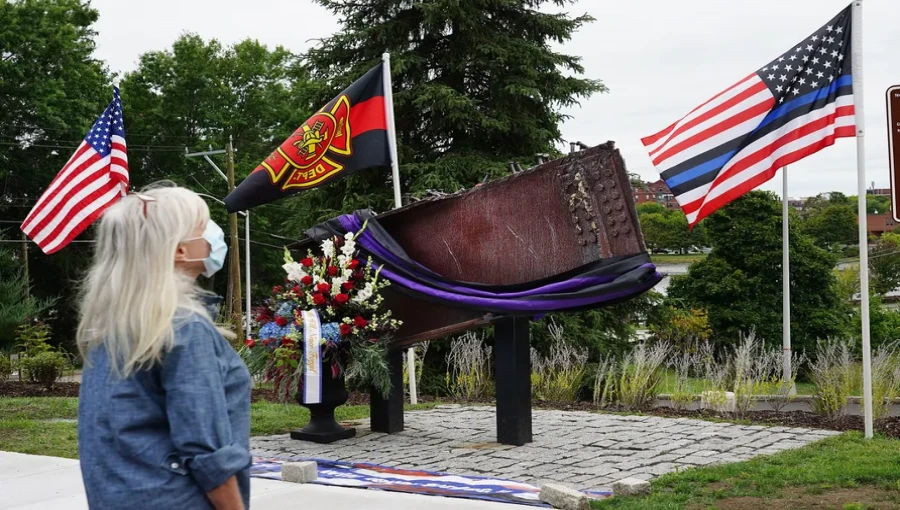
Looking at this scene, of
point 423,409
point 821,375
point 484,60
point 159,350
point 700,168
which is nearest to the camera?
point 159,350

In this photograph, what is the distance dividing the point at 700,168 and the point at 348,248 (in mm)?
3361

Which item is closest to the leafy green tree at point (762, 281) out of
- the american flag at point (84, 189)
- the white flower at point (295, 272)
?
the american flag at point (84, 189)

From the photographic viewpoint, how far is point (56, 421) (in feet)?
36.5

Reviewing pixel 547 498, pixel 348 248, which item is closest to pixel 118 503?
pixel 547 498

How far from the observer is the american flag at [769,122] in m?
8.49

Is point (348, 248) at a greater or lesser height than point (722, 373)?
greater

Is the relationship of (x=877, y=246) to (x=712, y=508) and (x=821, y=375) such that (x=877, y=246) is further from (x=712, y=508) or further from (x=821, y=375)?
(x=712, y=508)

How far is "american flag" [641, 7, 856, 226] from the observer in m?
8.49

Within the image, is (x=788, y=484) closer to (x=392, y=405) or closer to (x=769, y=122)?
(x=769, y=122)

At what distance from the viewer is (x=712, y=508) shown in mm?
5723

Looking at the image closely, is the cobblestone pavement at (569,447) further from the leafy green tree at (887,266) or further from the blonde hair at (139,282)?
the leafy green tree at (887,266)

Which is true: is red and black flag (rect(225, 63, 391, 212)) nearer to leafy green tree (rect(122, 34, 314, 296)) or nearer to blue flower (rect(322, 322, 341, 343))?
blue flower (rect(322, 322, 341, 343))

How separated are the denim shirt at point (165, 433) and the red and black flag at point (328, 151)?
824cm

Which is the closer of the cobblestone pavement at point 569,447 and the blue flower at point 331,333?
the cobblestone pavement at point 569,447
